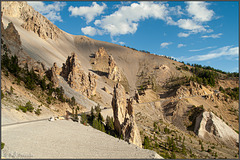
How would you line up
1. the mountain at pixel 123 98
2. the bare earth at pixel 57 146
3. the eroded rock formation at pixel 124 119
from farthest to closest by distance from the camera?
the mountain at pixel 123 98 < the eroded rock formation at pixel 124 119 < the bare earth at pixel 57 146

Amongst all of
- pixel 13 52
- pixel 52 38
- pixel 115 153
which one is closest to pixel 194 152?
pixel 115 153

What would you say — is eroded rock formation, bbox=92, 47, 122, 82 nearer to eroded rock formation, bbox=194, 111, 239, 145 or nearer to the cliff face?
the cliff face

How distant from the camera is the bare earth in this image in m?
18.7

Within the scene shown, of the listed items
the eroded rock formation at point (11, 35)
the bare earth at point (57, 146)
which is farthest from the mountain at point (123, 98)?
the bare earth at point (57, 146)

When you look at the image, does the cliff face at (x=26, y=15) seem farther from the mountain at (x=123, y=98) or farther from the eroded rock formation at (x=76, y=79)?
the eroded rock formation at (x=76, y=79)

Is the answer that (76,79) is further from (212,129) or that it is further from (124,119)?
(212,129)

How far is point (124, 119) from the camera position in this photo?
33812 mm

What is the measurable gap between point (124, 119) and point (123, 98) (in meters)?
5.40

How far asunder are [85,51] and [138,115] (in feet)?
323

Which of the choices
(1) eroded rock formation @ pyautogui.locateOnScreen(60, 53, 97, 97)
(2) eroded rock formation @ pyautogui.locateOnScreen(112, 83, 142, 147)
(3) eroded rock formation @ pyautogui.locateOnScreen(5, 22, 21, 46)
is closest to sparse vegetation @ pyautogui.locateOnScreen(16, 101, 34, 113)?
(2) eroded rock formation @ pyautogui.locateOnScreen(112, 83, 142, 147)

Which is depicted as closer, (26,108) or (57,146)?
(57,146)

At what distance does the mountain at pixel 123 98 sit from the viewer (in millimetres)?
36438

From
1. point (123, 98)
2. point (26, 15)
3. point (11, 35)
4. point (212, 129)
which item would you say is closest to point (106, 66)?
point (26, 15)

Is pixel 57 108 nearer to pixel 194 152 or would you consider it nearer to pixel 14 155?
pixel 14 155
